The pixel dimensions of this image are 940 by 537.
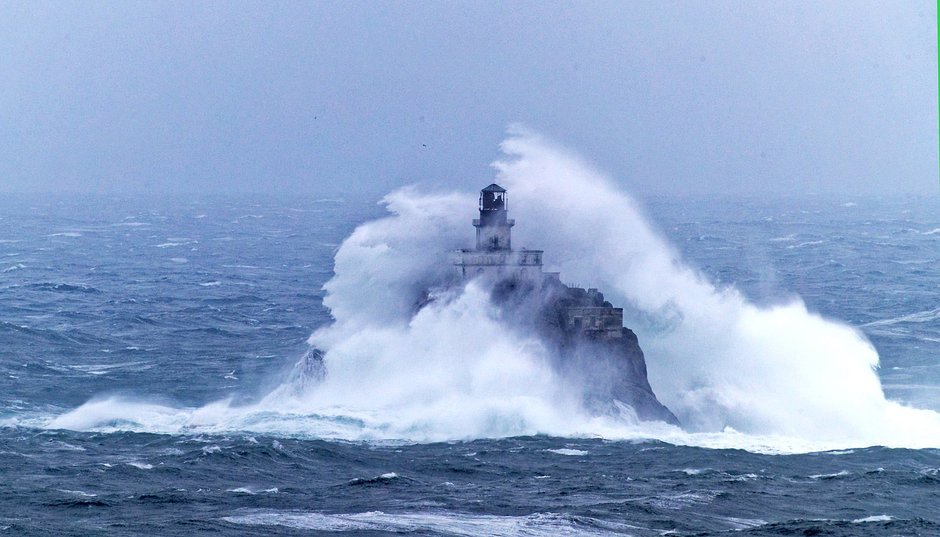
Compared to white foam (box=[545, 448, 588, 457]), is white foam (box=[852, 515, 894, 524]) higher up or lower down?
lower down

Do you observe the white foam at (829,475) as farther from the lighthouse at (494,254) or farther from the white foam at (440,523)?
the lighthouse at (494,254)

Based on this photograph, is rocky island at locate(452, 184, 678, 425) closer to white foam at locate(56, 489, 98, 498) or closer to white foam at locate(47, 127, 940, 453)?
white foam at locate(47, 127, 940, 453)

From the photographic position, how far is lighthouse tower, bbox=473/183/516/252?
4828 centimetres

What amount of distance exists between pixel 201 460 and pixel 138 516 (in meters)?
5.71

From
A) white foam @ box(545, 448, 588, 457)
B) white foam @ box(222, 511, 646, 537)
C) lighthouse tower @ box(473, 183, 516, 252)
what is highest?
lighthouse tower @ box(473, 183, 516, 252)

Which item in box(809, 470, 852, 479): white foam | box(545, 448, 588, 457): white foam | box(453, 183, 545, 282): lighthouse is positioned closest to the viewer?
box(809, 470, 852, 479): white foam

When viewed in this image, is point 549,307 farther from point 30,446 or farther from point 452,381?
point 30,446

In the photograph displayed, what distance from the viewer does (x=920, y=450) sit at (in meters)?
37.5

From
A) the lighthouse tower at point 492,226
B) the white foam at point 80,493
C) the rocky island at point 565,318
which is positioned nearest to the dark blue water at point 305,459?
the white foam at point 80,493

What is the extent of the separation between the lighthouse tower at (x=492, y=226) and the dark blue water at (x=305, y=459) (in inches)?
358

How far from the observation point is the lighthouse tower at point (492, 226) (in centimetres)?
4828

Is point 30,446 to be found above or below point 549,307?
below

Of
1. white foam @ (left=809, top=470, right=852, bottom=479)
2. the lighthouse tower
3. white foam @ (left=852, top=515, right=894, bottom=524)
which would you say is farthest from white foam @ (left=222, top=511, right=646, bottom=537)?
the lighthouse tower

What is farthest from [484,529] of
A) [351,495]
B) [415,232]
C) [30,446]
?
[415,232]
